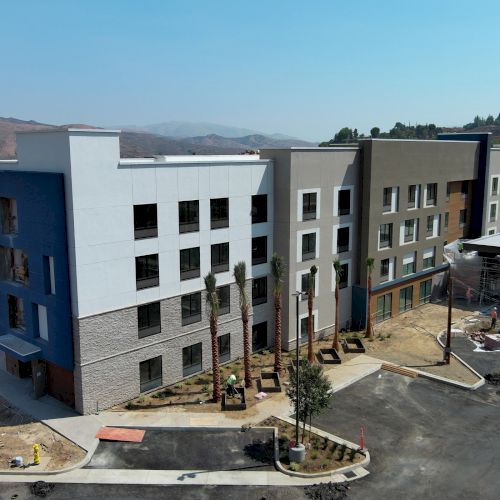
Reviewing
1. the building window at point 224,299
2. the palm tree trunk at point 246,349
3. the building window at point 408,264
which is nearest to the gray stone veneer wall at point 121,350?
the building window at point 224,299

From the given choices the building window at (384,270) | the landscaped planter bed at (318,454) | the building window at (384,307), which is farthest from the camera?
the building window at (384,307)

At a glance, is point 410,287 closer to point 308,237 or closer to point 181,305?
point 308,237

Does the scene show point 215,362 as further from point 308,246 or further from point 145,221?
point 308,246

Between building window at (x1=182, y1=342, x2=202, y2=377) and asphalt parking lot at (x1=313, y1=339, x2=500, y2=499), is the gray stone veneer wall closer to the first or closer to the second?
building window at (x1=182, y1=342, x2=202, y2=377)

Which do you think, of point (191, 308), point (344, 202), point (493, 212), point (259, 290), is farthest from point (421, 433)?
point (493, 212)

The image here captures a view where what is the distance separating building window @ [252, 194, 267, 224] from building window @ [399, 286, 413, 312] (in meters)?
18.8

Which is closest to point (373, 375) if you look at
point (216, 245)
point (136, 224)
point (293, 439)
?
point (293, 439)

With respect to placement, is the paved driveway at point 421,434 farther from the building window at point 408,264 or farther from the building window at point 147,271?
the building window at point 408,264

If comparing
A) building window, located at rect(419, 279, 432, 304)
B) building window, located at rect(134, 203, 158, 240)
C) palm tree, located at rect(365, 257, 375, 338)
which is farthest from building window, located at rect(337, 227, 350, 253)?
building window, located at rect(134, 203, 158, 240)

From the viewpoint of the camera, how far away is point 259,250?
41719mm

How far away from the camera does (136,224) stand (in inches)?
1329

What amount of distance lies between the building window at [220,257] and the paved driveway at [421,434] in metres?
12.2

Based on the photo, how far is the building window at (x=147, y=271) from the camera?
A: 3428 cm

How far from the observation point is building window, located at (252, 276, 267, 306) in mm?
41709
